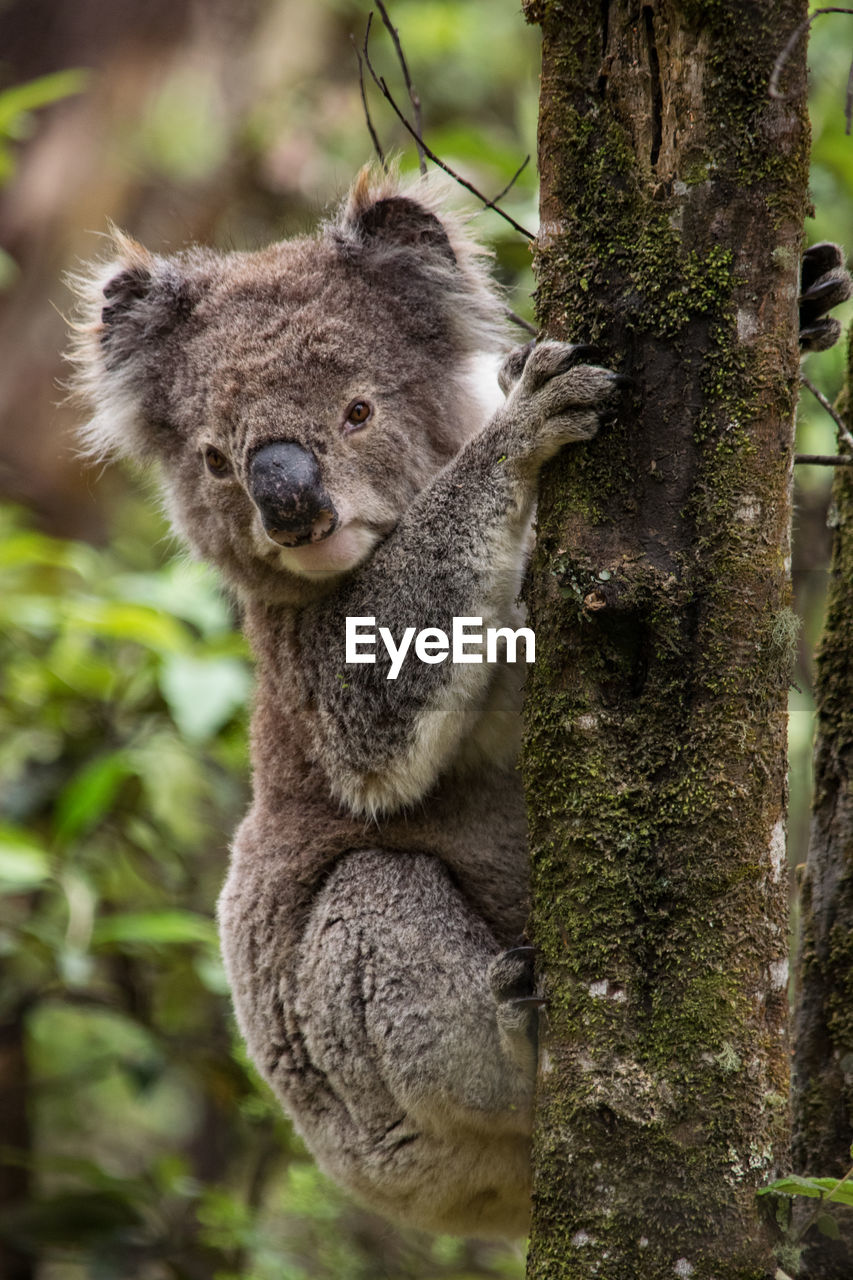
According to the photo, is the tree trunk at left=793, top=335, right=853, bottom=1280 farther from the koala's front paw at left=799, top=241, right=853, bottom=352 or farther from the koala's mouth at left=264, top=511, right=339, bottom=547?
the koala's mouth at left=264, top=511, right=339, bottom=547

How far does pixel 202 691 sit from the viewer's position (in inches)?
164

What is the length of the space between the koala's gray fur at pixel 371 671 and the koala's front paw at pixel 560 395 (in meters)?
0.03

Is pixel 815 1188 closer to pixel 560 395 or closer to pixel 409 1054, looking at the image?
pixel 409 1054

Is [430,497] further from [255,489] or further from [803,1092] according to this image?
[803,1092]

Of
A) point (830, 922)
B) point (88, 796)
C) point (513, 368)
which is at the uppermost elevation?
point (513, 368)

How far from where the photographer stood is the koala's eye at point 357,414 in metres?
3.39

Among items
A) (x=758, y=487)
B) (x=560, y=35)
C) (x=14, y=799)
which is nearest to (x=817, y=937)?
(x=758, y=487)

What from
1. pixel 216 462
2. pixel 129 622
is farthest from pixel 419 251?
pixel 129 622

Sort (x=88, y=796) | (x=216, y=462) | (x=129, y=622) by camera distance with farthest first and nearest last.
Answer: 1. (x=88, y=796)
2. (x=129, y=622)
3. (x=216, y=462)

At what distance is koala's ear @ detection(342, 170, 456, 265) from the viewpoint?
3.66m

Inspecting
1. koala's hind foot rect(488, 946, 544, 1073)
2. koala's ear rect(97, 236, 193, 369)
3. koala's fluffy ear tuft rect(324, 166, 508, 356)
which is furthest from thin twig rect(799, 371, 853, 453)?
koala's ear rect(97, 236, 193, 369)

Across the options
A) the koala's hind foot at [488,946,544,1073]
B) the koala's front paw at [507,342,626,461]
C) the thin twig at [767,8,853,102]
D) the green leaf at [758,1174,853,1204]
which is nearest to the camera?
the green leaf at [758,1174,853,1204]

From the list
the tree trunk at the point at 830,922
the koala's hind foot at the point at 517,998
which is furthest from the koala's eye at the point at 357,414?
the koala's hind foot at the point at 517,998

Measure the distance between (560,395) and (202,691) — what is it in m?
2.02
